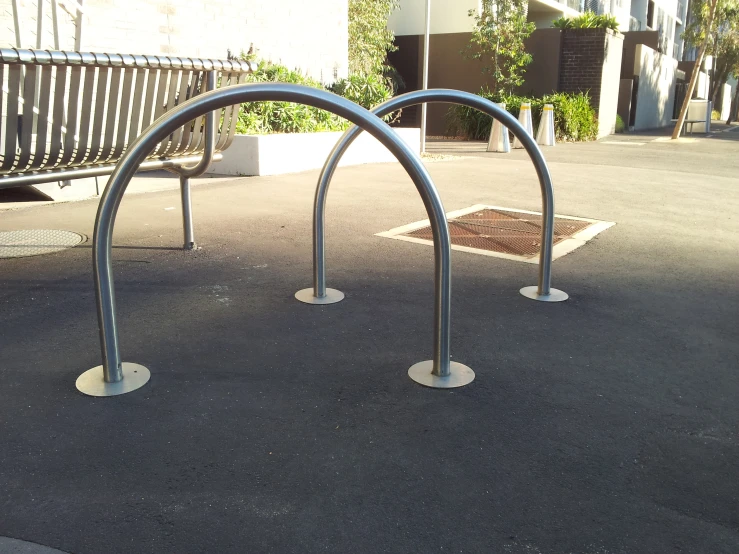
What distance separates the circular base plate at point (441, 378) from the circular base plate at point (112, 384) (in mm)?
1066

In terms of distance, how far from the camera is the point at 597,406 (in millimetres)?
2445

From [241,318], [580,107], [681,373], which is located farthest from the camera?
[580,107]

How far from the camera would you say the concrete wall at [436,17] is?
68.0 feet

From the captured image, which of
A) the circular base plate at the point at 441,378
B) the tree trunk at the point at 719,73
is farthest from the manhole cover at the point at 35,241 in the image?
the tree trunk at the point at 719,73

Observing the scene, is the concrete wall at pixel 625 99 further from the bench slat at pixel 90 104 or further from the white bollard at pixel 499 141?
the bench slat at pixel 90 104

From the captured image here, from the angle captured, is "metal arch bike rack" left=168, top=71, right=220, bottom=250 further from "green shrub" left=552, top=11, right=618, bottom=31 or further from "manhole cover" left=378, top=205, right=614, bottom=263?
"green shrub" left=552, top=11, right=618, bottom=31

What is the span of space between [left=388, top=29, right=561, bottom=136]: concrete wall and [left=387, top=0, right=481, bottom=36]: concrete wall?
0.51 m

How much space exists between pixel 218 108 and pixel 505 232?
344 cm

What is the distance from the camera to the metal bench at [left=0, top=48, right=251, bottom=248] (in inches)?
123

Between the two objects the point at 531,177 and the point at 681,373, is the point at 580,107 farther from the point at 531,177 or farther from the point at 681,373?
the point at 681,373

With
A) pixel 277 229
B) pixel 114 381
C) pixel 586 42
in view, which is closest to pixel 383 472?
pixel 114 381

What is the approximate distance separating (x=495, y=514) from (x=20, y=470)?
1.40 m

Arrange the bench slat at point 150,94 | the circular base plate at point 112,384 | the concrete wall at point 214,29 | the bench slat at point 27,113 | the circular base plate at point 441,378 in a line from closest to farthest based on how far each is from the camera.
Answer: the circular base plate at point 112,384 < the circular base plate at point 441,378 < the bench slat at point 27,113 < the bench slat at point 150,94 < the concrete wall at point 214,29

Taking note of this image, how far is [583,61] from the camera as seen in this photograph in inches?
773
